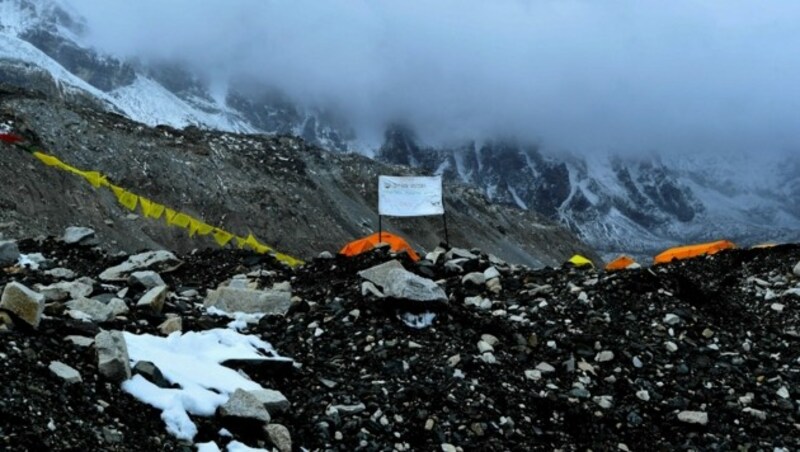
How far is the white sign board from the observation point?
1981 cm

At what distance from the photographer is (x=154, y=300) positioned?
320 inches

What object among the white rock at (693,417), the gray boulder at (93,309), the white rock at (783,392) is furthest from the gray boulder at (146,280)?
the white rock at (783,392)

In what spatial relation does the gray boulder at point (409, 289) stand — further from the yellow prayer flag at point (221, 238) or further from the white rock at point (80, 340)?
the yellow prayer flag at point (221, 238)

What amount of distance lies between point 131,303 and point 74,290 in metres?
0.72

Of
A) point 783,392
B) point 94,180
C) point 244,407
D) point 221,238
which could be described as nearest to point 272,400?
point 244,407

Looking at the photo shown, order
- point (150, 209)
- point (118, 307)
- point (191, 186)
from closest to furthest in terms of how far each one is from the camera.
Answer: point (118, 307), point (150, 209), point (191, 186)

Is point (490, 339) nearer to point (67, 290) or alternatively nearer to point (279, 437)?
point (279, 437)

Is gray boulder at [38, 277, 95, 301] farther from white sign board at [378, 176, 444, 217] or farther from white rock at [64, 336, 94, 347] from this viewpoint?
white sign board at [378, 176, 444, 217]

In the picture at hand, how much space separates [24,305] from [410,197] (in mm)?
14815

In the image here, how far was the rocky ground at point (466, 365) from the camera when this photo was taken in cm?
525

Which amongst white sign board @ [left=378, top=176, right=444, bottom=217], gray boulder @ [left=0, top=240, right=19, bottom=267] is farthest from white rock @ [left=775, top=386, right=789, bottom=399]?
white sign board @ [left=378, top=176, right=444, bottom=217]

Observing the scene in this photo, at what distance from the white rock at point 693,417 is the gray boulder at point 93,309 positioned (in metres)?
5.49

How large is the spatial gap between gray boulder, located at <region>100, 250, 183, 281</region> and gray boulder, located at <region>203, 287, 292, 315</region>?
280 centimetres

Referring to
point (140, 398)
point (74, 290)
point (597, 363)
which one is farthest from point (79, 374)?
point (597, 363)
